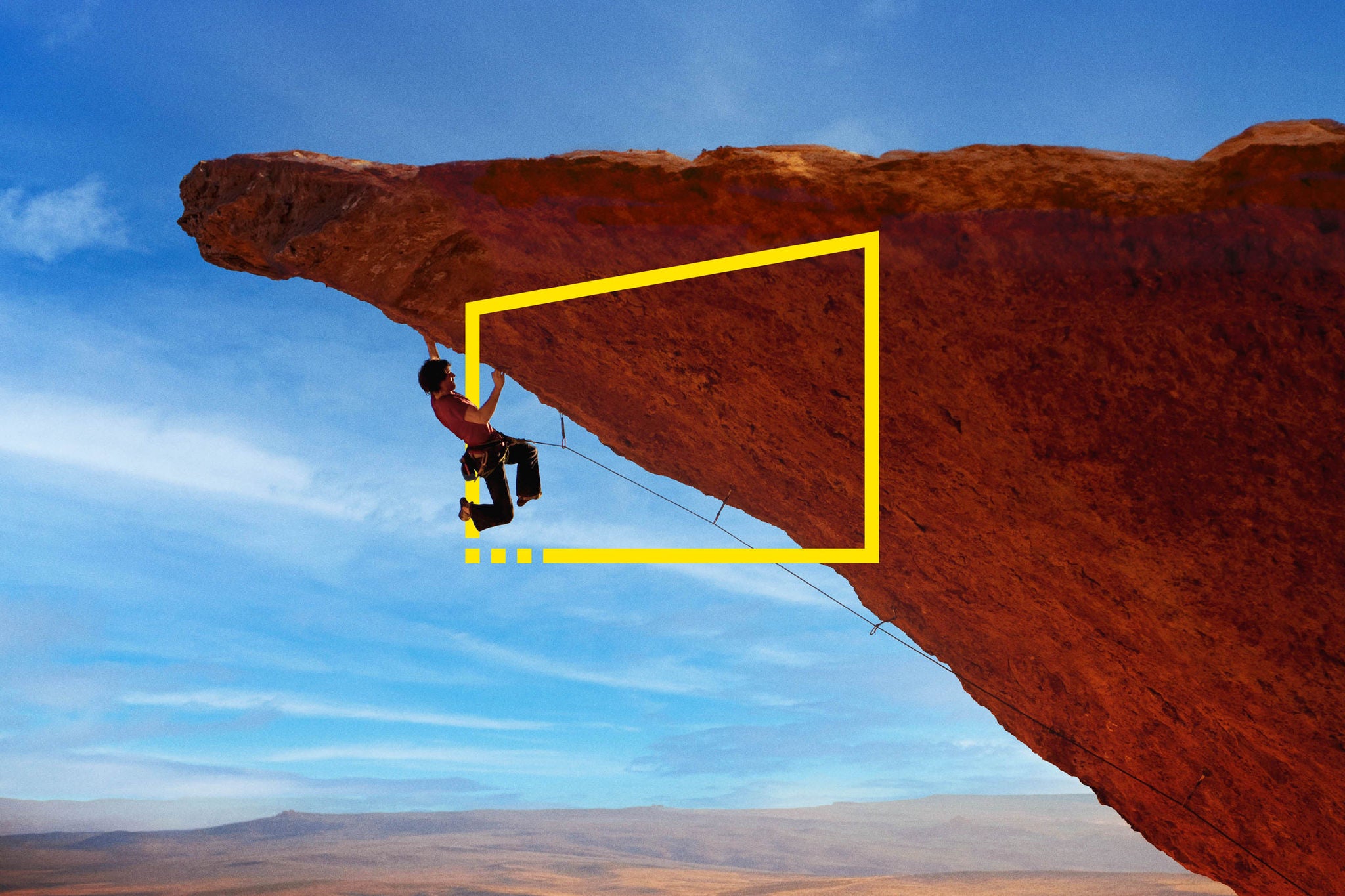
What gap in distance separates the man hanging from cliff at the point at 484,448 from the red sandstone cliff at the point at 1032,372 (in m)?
1.89

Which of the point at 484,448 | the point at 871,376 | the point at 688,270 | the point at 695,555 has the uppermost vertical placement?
the point at 688,270

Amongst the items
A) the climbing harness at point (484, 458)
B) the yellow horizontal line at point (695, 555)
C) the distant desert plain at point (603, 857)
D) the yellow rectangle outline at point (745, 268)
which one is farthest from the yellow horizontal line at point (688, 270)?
the distant desert plain at point (603, 857)

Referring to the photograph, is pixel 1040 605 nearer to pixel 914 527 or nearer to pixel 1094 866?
pixel 914 527

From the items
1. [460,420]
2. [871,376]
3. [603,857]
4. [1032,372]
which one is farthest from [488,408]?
[603,857]

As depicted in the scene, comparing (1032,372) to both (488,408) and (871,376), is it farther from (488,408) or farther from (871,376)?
(488,408)

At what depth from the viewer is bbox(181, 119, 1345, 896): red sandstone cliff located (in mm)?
6031

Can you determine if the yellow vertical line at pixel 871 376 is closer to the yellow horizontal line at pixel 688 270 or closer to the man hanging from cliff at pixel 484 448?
the yellow horizontal line at pixel 688 270

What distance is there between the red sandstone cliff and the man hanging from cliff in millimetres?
1885

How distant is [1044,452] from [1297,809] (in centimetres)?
469

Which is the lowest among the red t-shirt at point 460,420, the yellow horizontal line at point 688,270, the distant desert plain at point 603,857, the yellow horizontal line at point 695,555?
the distant desert plain at point 603,857

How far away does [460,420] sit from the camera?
6977 mm

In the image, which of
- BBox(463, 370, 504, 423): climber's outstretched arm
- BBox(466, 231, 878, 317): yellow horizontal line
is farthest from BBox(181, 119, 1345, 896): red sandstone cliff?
BBox(463, 370, 504, 423): climber's outstretched arm

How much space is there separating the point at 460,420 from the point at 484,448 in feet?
1.06

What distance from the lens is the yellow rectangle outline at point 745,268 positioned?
6.36 meters
